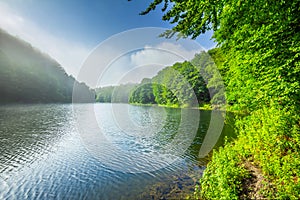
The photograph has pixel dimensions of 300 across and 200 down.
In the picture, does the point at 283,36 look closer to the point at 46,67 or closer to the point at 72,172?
the point at 72,172

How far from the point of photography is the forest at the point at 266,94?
4.79 m

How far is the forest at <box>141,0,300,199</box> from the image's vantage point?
15.7ft

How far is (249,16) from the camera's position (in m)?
5.96

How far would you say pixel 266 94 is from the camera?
18.6ft

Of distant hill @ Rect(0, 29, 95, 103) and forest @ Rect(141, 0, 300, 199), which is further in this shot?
distant hill @ Rect(0, 29, 95, 103)

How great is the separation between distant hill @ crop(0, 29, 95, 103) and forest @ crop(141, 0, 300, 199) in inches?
3382

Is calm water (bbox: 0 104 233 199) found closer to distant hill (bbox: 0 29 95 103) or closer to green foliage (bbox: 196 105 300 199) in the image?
green foliage (bbox: 196 105 300 199)

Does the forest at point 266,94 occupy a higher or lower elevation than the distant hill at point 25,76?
lower

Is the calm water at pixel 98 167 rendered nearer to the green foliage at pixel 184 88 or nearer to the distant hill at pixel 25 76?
the green foliage at pixel 184 88

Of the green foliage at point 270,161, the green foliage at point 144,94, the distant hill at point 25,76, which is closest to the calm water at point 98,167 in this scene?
the green foliage at point 270,161

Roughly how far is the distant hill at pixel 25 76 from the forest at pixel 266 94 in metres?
85.9

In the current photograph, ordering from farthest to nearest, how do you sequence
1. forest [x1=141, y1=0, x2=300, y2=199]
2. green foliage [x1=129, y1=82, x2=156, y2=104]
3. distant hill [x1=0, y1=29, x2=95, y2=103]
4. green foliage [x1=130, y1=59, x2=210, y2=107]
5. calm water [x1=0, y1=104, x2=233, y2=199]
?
green foliage [x1=129, y1=82, x2=156, y2=104] < distant hill [x1=0, y1=29, x2=95, y2=103] < green foliage [x1=130, y1=59, x2=210, y2=107] < calm water [x1=0, y1=104, x2=233, y2=199] < forest [x1=141, y1=0, x2=300, y2=199]

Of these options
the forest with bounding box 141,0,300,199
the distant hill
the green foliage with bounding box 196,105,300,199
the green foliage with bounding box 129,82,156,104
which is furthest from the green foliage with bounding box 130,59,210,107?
the distant hill

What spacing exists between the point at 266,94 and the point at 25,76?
11376cm
